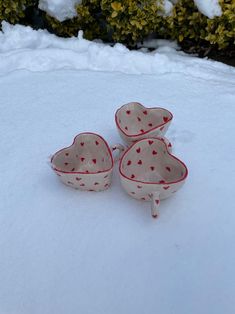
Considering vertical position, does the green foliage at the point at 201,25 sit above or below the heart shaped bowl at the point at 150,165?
above

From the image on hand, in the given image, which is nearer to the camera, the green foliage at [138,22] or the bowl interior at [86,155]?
the bowl interior at [86,155]

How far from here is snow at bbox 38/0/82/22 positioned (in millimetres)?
2305

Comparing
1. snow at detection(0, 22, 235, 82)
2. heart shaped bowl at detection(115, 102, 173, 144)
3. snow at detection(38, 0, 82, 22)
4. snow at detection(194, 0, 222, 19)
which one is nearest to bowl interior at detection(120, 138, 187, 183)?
heart shaped bowl at detection(115, 102, 173, 144)

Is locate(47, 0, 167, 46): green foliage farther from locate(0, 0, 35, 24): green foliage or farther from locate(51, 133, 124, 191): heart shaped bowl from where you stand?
locate(51, 133, 124, 191): heart shaped bowl

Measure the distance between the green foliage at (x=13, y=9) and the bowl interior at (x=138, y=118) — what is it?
46.8 inches

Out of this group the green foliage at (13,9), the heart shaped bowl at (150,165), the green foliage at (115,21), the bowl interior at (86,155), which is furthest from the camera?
the green foliage at (13,9)

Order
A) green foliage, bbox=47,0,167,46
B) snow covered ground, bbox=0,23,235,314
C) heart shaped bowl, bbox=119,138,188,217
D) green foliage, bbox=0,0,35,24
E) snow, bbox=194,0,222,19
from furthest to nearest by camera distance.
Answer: green foliage, bbox=0,0,35,24 < green foliage, bbox=47,0,167,46 < snow, bbox=194,0,222,19 < heart shaped bowl, bbox=119,138,188,217 < snow covered ground, bbox=0,23,235,314

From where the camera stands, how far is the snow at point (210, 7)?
6.95ft

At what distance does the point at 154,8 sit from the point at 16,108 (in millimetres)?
882

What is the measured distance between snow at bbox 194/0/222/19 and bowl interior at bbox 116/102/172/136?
793 mm

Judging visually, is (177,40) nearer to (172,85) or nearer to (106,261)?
(172,85)

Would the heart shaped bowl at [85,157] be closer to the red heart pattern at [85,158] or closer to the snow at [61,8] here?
the red heart pattern at [85,158]

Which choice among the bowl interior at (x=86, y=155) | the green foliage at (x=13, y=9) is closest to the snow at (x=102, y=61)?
the green foliage at (x=13, y=9)

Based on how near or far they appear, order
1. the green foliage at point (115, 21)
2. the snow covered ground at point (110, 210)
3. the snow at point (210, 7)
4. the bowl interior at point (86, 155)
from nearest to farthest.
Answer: the snow covered ground at point (110, 210), the bowl interior at point (86, 155), the snow at point (210, 7), the green foliage at point (115, 21)
